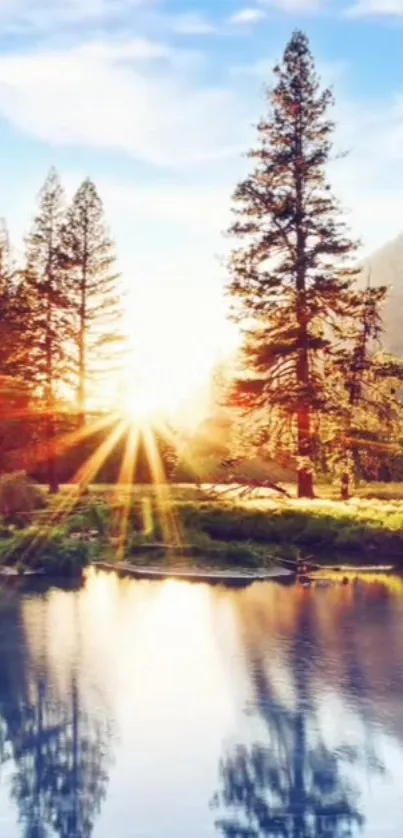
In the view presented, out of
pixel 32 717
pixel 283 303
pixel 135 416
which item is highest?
pixel 283 303

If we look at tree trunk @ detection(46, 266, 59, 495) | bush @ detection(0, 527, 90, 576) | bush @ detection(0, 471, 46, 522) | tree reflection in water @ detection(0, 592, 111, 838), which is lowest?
tree reflection in water @ detection(0, 592, 111, 838)

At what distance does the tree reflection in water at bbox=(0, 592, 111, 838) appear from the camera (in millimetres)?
10445

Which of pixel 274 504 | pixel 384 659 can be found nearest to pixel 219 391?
pixel 274 504

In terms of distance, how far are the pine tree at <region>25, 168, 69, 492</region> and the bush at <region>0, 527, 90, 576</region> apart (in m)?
18.7

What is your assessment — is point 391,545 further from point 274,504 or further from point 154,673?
point 154,673

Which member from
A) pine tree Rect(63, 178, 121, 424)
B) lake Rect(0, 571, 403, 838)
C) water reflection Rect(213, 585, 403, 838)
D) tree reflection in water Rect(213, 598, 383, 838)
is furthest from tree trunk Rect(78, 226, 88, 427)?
tree reflection in water Rect(213, 598, 383, 838)

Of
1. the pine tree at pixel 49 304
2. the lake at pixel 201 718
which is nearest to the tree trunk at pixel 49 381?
the pine tree at pixel 49 304

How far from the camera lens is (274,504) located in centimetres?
3152

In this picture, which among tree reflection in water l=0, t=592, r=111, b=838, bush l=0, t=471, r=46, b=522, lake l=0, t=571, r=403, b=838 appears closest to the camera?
tree reflection in water l=0, t=592, r=111, b=838

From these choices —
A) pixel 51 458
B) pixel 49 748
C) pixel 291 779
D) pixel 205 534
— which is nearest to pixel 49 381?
pixel 51 458

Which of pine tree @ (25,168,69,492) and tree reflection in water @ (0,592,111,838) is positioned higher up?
pine tree @ (25,168,69,492)

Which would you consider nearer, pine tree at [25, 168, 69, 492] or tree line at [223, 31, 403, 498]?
tree line at [223, 31, 403, 498]

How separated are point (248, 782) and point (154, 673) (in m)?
4.94

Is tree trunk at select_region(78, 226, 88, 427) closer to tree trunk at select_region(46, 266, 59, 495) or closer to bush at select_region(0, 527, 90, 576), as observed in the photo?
tree trunk at select_region(46, 266, 59, 495)
